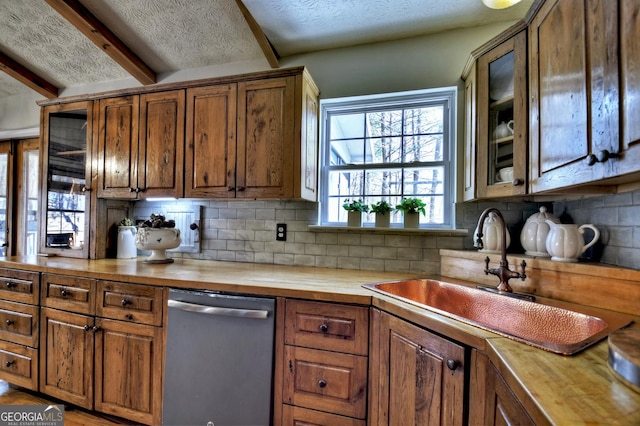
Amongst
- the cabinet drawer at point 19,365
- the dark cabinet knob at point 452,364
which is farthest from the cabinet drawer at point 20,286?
the dark cabinet knob at point 452,364

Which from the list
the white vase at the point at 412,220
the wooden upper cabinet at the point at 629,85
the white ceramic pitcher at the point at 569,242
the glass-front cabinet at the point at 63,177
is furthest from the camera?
the glass-front cabinet at the point at 63,177

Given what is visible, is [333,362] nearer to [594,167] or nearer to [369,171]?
[594,167]

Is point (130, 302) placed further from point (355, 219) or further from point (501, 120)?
point (501, 120)

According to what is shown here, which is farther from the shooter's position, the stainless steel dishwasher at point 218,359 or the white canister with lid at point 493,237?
the white canister with lid at point 493,237

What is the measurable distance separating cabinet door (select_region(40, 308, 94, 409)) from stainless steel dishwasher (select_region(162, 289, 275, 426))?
60 cm

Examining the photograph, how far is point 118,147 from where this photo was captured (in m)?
2.23

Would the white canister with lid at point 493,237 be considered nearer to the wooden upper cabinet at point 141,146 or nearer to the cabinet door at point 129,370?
the cabinet door at point 129,370

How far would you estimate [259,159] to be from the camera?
6.27 feet

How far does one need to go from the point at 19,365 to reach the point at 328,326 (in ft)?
7.18

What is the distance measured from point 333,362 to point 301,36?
211cm

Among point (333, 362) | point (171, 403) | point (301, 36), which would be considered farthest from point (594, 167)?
point (171, 403)

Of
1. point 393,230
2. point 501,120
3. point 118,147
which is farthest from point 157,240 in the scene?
point 501,120

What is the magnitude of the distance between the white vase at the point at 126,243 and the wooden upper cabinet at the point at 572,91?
2.84 metres

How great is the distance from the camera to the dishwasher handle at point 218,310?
55.2 inches
